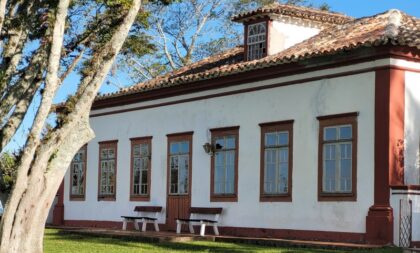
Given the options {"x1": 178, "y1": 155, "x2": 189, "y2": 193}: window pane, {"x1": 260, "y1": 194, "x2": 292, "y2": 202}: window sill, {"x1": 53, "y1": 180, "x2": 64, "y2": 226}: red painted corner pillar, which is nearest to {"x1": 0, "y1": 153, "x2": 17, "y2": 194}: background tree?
{"x1": 53, "y1": 180, "x2": 64, "y2": 226}: red painted corner pillar

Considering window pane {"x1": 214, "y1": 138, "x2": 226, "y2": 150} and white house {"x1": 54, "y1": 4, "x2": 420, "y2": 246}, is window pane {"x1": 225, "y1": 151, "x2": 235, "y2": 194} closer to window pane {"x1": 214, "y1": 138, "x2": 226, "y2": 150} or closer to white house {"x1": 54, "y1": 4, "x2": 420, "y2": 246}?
white house {"x1": 54, "y1": 4, "x2": 420, "y2": 246}

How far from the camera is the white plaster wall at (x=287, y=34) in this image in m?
22.1

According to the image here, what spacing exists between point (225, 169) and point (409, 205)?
5.95 metres

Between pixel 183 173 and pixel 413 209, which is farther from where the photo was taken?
pixel 183 173

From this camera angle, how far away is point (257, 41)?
22469mm

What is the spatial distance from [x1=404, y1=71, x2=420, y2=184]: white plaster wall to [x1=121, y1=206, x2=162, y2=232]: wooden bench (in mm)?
8246

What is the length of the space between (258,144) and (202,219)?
2.70 m

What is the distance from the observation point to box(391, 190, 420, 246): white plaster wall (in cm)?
1588

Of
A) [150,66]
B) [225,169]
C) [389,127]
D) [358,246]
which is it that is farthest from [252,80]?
[150,66]

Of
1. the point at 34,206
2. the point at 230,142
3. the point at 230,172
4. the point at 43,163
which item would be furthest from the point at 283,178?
the point at 34,206

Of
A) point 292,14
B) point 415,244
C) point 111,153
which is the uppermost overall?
point 292,14

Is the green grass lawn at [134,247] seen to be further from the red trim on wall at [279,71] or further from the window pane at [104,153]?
the window pane at [104,153]

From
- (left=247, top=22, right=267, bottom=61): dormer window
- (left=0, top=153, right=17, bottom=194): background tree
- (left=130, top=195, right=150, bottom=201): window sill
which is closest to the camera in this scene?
(left=0, top=153, right=17, bottom=194): background tree

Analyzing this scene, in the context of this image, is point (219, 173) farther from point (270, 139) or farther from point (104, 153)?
point (104, 153)
